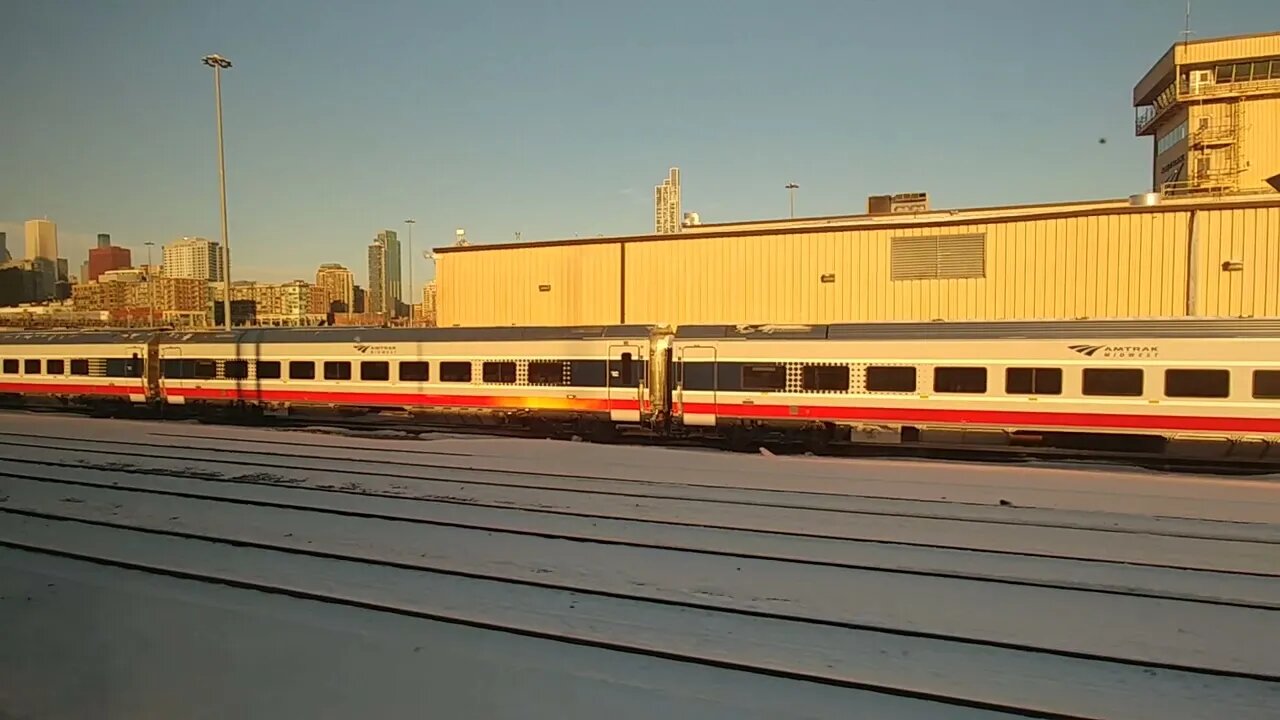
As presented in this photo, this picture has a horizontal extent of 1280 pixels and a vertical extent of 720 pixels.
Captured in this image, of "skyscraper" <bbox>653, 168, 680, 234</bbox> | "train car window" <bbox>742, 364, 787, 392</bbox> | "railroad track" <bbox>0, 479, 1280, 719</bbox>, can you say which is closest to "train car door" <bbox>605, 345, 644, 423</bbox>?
"train car window" <bbox>742, 364, 787, 392</bbox>

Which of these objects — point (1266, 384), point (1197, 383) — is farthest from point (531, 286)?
point (1266, 384)

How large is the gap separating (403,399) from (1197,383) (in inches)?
801

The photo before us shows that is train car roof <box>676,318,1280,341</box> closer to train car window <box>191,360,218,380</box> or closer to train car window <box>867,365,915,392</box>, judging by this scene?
train car window <box>867,365,915,392</box>

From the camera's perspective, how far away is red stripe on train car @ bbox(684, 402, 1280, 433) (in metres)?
Result: 16.0

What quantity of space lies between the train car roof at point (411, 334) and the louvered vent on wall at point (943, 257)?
1079cm

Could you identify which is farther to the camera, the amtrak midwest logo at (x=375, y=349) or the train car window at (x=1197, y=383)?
the amtrak midwest logo at (x=375, y=349)

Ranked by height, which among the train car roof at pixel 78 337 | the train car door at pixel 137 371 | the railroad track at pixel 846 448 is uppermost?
the train car roof at pixel 78 337

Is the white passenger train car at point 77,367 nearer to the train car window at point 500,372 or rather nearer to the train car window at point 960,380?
the train car window at point 500,372

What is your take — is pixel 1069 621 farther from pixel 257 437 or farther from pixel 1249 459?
pixel 257 437

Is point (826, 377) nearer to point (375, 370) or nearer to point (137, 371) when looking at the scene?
point (375, 370)

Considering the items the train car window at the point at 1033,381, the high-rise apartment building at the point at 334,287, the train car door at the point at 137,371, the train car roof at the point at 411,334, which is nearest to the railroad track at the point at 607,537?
the train car window at the point at 1033,381

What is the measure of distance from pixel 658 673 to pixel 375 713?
211cm

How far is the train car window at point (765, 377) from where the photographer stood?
1916 cm

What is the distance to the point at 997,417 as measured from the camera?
17531mm
